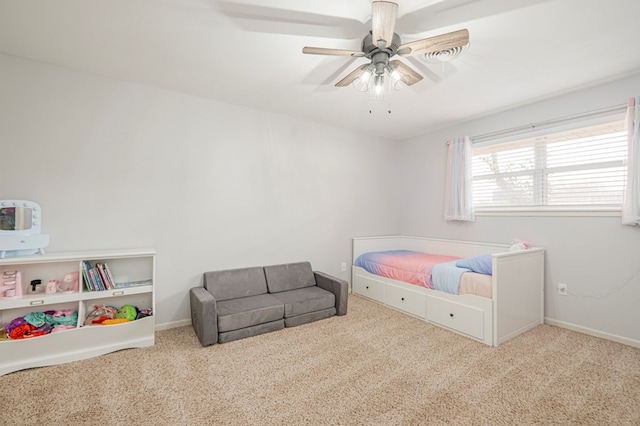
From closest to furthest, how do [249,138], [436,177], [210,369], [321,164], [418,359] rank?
[210,369]
[418,359]
[249,138]
[321,164]
[436,177]

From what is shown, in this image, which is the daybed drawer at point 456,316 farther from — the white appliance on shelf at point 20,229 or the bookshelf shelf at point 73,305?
the white appliance on shelf at point 20,229

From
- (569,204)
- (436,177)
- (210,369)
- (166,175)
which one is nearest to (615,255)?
(569,204)

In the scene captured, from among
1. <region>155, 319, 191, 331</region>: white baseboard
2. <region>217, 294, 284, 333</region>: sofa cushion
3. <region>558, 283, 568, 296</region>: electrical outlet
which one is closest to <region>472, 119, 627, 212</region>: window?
<region>558, 283, 568, 296</region>: electrical outlet

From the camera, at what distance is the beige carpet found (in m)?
1.67

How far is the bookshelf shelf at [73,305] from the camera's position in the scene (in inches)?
83.7

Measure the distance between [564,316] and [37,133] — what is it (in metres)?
5.35

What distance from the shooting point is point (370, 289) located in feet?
12.9

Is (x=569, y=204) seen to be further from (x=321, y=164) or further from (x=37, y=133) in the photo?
(x=37, y=133)

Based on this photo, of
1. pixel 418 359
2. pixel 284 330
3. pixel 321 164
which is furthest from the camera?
pixel 321 164

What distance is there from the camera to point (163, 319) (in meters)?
2.94

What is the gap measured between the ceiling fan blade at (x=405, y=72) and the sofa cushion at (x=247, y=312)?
2391 mm

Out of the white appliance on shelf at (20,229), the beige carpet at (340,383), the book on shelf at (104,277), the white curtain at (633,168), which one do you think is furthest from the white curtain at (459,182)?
the white appliance on shelf at (20,229)

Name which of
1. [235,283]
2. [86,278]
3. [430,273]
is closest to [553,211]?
[430,273]

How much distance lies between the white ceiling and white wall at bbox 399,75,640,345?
19 cm
